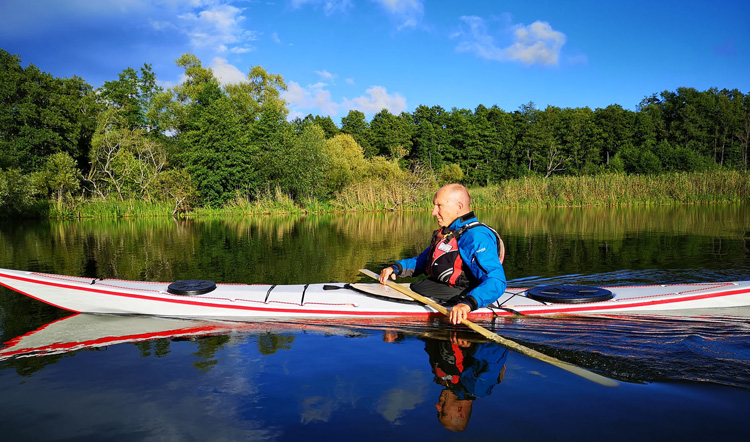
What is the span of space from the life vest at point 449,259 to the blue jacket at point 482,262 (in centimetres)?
7

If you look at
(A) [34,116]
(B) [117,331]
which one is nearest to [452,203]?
(B) [117,331]

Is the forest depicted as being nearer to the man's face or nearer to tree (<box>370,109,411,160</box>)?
tree (<box>370,109,411,160</box>)

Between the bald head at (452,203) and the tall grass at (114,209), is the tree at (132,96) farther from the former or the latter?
the bald head at (452,203)

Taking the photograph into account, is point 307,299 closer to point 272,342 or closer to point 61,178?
point 272,342

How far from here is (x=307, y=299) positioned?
485 cm

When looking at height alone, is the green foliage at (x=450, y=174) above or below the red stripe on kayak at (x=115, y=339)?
above

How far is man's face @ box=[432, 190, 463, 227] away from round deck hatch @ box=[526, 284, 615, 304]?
1247 millimetres

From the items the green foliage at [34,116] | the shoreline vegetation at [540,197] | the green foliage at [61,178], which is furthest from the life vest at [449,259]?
the green foliage at [34,116]

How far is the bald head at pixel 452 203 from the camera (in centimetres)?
421

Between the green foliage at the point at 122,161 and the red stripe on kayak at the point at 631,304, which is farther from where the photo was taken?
the green foliage at the point at 122,161

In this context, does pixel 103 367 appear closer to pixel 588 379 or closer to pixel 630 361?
pixel 588 379

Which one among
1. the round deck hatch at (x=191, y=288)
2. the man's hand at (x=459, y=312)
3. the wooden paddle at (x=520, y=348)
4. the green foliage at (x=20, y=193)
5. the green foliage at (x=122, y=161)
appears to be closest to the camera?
the wooden paddle at (x=520, y=348)

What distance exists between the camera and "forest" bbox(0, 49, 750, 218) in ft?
85.9

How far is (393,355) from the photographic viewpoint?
403 centimetres
